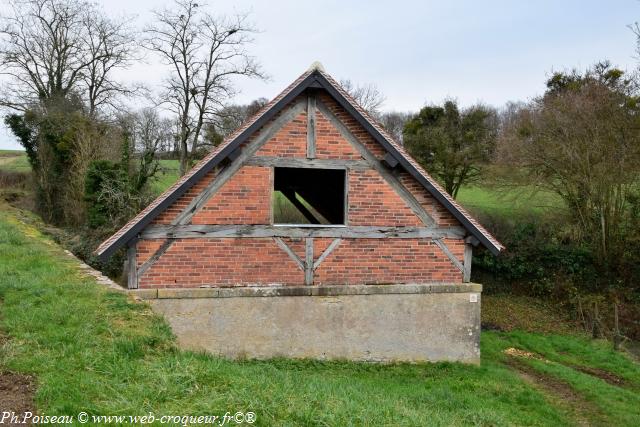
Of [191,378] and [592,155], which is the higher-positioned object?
[592,155]

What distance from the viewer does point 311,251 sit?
9484mm

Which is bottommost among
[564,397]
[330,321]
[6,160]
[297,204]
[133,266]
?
[564,397]

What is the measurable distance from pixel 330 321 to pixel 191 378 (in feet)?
16.9

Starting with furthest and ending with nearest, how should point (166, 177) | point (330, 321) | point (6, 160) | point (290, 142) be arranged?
point (6, 160), point (166, 177), point (330, 321), point (290, 142)

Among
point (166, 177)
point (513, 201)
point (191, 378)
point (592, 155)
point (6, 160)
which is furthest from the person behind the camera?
point (6, 160)

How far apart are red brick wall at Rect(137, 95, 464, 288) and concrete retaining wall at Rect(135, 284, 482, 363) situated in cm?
24

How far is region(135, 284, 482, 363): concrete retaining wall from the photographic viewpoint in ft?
29.9

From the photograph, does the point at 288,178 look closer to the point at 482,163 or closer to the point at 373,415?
the point at 373,415

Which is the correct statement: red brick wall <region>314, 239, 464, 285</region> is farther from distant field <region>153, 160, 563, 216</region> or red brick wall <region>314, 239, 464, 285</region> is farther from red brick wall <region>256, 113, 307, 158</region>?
distant field <region>153, 160, 563, 216</region>

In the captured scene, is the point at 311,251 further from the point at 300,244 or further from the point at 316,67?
the point at 316,67

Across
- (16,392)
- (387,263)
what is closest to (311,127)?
(387,263)

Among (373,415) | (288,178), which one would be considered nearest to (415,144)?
(288,178)

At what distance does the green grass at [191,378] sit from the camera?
4.36 metres

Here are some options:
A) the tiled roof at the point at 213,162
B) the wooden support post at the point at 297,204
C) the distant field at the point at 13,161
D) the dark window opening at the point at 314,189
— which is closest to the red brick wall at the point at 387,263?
the tiled roof at the point at 213,162
